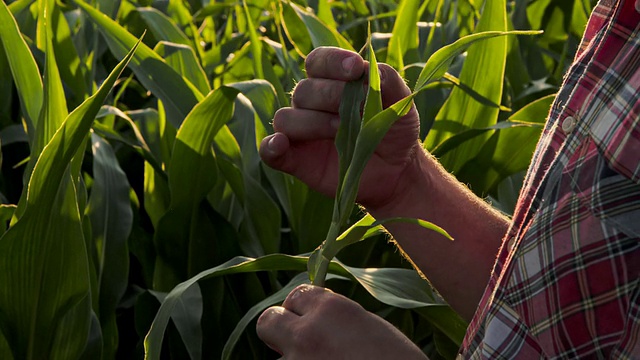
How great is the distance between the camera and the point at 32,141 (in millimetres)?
1243

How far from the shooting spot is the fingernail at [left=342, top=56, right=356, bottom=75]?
35.8 inches

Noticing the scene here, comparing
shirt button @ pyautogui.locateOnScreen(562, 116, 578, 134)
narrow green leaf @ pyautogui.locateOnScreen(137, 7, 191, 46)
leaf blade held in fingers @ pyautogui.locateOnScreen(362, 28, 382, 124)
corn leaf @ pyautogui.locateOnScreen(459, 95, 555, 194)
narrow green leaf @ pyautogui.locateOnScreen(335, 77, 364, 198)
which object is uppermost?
shirt button @ pyautogui.locateOnScreen(562, 116, 578, 134)

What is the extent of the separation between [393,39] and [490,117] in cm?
19

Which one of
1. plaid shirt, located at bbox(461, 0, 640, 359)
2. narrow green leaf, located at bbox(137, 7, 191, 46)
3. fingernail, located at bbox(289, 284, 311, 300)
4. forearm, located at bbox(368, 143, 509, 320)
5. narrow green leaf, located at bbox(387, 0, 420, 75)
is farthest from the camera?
narrow green leaf, located at bbox(137, 7, 191, 46)

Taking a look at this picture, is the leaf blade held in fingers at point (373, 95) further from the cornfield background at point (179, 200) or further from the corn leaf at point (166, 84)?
the corn leaf at point (166, 84)

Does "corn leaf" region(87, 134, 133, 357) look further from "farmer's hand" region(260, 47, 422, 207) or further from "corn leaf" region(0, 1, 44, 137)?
"farmer's hand" region(260, 47, 422, 207)

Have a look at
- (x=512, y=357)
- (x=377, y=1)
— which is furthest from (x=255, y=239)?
(x=377, y=1)

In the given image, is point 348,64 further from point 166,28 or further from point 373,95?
point 166,28

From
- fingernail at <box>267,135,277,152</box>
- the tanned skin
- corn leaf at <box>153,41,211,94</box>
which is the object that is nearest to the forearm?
the tanned skin

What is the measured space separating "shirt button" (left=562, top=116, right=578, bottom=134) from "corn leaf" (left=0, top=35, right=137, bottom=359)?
43 cm

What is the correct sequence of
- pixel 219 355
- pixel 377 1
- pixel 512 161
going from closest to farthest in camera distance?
pixel 219 355 → pixel 512 161 → pixel 377 1

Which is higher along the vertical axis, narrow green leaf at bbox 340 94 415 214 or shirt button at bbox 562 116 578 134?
shirt button at bbox 562 116 578 134

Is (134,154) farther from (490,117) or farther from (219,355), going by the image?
(490,117)

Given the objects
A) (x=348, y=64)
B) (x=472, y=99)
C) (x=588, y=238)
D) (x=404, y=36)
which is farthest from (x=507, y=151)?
(x=588, y=238)
